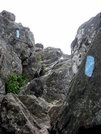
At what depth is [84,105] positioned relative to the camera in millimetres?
4258

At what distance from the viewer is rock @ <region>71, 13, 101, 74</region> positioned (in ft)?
26.1

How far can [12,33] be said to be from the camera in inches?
809

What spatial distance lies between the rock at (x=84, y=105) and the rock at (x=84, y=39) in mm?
2924

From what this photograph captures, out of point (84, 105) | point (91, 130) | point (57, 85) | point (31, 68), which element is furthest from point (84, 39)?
point (31, 68)

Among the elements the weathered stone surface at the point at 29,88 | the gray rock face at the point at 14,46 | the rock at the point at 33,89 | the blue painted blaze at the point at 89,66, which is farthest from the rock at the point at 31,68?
the blue painted blaze at the point at 89,66

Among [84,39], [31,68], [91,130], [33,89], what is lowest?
[31,68]

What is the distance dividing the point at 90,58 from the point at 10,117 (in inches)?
119

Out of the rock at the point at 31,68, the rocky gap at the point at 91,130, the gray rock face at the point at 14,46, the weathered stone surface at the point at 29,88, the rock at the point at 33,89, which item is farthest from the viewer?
the rock at the point at 31,68

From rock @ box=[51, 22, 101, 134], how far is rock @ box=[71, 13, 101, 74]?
292 cm

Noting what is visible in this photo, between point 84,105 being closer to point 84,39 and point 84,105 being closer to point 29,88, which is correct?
point 84,39

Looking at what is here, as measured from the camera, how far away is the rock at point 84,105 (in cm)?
392

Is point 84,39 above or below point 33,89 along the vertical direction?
above

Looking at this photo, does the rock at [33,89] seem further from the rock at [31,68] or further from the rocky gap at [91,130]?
the rock at [31,68]

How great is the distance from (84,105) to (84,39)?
4.79 m
